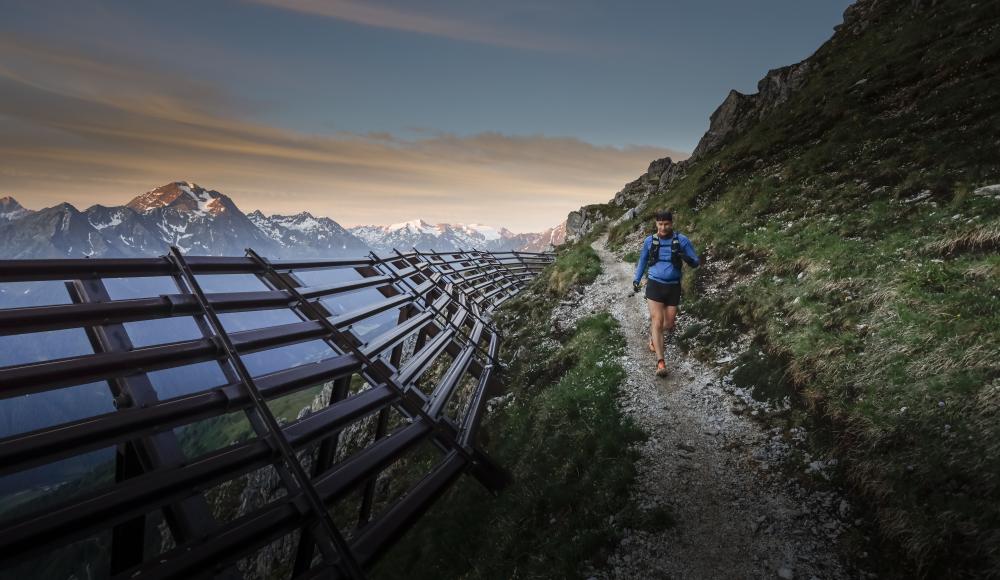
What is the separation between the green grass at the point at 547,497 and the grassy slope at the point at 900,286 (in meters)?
2.95

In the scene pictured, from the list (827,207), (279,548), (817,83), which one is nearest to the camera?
(827,207)

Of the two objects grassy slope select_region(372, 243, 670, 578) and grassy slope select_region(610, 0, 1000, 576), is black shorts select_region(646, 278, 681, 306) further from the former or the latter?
grassy slope select_region(372, 243, 670, 578)

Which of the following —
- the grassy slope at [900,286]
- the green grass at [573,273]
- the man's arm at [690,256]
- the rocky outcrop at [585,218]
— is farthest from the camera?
the rocky outcrop at [585,218]

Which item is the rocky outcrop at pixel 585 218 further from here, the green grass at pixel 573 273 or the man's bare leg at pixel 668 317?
the man's bare leg at pixel 668 317

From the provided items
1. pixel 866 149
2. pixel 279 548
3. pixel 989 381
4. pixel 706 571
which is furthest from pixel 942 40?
pixel 279 548

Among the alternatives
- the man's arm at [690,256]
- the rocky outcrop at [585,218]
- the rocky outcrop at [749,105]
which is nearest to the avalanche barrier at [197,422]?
the man's arm at [690,256]

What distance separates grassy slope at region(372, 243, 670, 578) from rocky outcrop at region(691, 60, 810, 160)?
4307 cm

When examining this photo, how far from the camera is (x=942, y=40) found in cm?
2530

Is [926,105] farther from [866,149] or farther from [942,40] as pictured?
[942,40]

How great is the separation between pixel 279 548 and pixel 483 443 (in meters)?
15.7

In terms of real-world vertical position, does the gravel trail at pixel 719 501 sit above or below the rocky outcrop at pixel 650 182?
below

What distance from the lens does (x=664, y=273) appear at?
10594mm

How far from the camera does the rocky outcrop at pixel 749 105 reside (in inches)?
1663

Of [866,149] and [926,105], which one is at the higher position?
[926,105]
